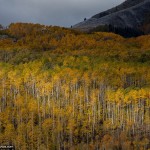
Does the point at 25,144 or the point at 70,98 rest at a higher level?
the point at 70,98

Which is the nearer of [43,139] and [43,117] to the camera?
[43,139]

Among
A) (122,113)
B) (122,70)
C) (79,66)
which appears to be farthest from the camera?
(79,66)

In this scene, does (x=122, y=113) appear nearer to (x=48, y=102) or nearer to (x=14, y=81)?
(x=48, y=102)

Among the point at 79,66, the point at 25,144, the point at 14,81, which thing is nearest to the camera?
the point at 25,144

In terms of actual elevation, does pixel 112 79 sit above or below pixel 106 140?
above

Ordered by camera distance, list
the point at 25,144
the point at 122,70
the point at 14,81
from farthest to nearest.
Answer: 1. the point at 122,70
2. the point at 14,81
3. the point at 25,144

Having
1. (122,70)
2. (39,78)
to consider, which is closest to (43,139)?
(39,78)

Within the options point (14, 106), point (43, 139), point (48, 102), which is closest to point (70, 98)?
point (48, 102)

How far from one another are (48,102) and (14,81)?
2099 cm

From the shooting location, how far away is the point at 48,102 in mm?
145375

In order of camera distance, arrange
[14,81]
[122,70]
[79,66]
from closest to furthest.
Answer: [14,81]
[122,70]
[79,66]

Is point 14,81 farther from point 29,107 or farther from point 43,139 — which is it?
point 43,139

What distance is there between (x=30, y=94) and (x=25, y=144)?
3862cm

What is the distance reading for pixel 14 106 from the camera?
14288 cm
